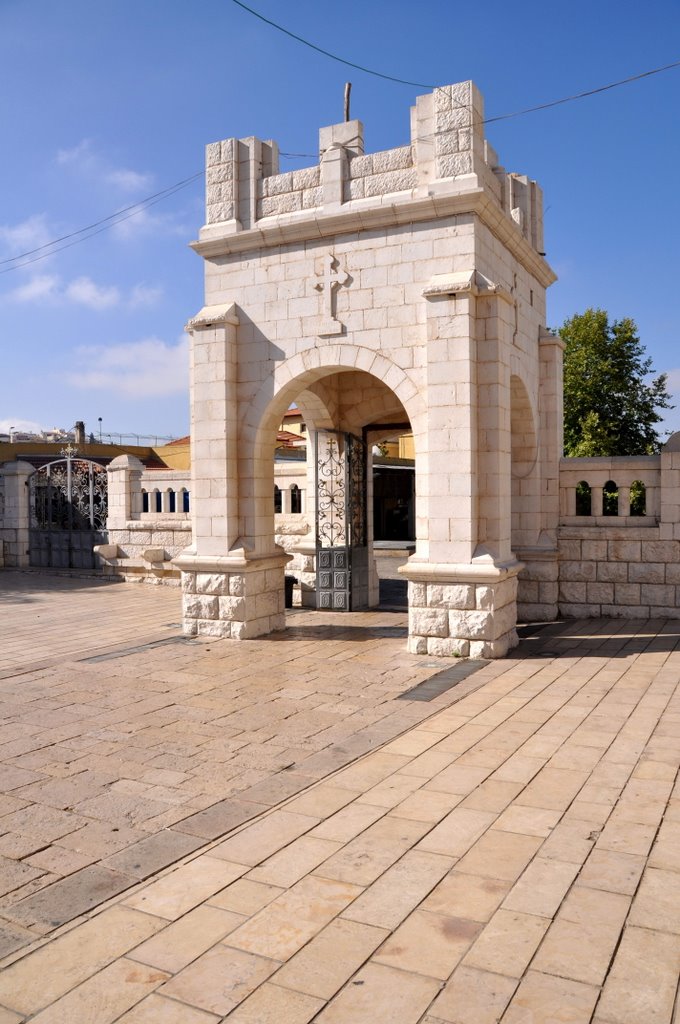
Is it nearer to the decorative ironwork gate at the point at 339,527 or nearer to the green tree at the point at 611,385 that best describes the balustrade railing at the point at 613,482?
the decorative ironwork gate at the point at 339,527

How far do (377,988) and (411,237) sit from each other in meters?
7.94

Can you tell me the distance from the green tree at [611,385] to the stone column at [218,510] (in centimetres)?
2084

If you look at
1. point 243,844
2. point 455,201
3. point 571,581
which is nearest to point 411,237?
point 455,201

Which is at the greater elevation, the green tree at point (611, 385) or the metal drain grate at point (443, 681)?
the green tree at point (611, 385)

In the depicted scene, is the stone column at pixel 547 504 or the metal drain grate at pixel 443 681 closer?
the metal drain grate at pixel 443 681

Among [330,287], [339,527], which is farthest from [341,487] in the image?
[330,287]

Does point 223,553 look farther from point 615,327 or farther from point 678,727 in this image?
point 615,327

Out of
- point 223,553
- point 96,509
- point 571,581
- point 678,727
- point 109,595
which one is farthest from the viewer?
point 96,509

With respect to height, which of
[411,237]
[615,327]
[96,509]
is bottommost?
[96,509]

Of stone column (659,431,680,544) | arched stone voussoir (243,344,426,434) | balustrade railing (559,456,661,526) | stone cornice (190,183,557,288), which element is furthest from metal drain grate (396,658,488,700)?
stone cornice (190,183,557,288)

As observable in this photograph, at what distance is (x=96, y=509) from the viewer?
56.5 feet

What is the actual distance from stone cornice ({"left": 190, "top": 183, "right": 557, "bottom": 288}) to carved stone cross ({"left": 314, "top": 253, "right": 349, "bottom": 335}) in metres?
0.37

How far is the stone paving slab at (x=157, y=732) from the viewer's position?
13.3ft

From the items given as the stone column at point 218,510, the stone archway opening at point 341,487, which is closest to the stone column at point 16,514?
the stone archway opening at point 341,487
